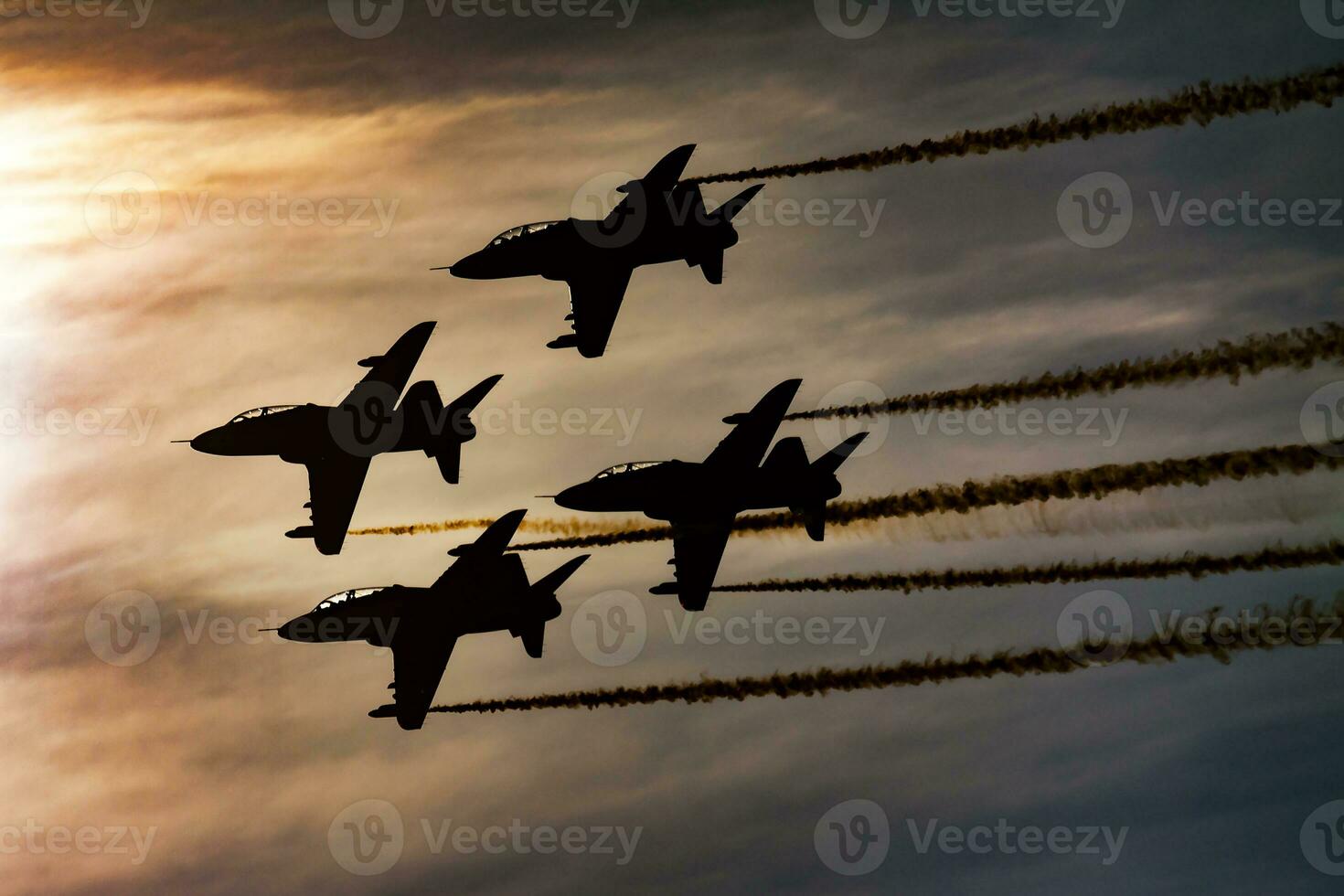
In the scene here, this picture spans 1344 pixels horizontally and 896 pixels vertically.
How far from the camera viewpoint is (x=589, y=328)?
77375mm

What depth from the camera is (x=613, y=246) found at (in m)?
74.9

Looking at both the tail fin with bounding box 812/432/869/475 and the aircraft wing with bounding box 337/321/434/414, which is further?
the aircraft wing with bounding box 337/321/434/414

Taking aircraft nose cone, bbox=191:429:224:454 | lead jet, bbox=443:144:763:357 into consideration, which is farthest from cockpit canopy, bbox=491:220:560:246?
aircraft nose cone, bbox=191:429:224:454

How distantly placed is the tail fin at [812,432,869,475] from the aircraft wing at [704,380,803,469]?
2.49 metres

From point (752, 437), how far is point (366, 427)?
17.4 meters

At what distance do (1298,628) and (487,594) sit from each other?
3312 cm

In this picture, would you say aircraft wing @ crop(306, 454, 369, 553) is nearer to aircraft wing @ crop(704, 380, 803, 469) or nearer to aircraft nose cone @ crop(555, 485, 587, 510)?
aircraft nose cone @ crop(555, 485, 587, 510)

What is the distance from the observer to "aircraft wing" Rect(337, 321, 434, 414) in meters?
79.6

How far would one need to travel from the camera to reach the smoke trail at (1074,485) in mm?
58062

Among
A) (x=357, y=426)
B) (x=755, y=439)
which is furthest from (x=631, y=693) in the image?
(x=357, y=426)

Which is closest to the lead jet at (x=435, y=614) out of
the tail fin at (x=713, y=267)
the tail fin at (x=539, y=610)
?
the tail fin at (x=539, y=610)

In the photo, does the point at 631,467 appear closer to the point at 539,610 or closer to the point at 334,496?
the point at 539,610

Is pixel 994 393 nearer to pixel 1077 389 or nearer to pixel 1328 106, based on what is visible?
pixel 1077 389

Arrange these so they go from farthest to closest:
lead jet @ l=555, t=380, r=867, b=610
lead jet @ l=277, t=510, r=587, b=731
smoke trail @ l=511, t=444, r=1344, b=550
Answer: lead jet @ l=277, t=510, r=587, b=731 → lead jet @ l=555, t=380, r=867, b=610 → smoke trail @ l=511, t=444, r=1344, b=550
